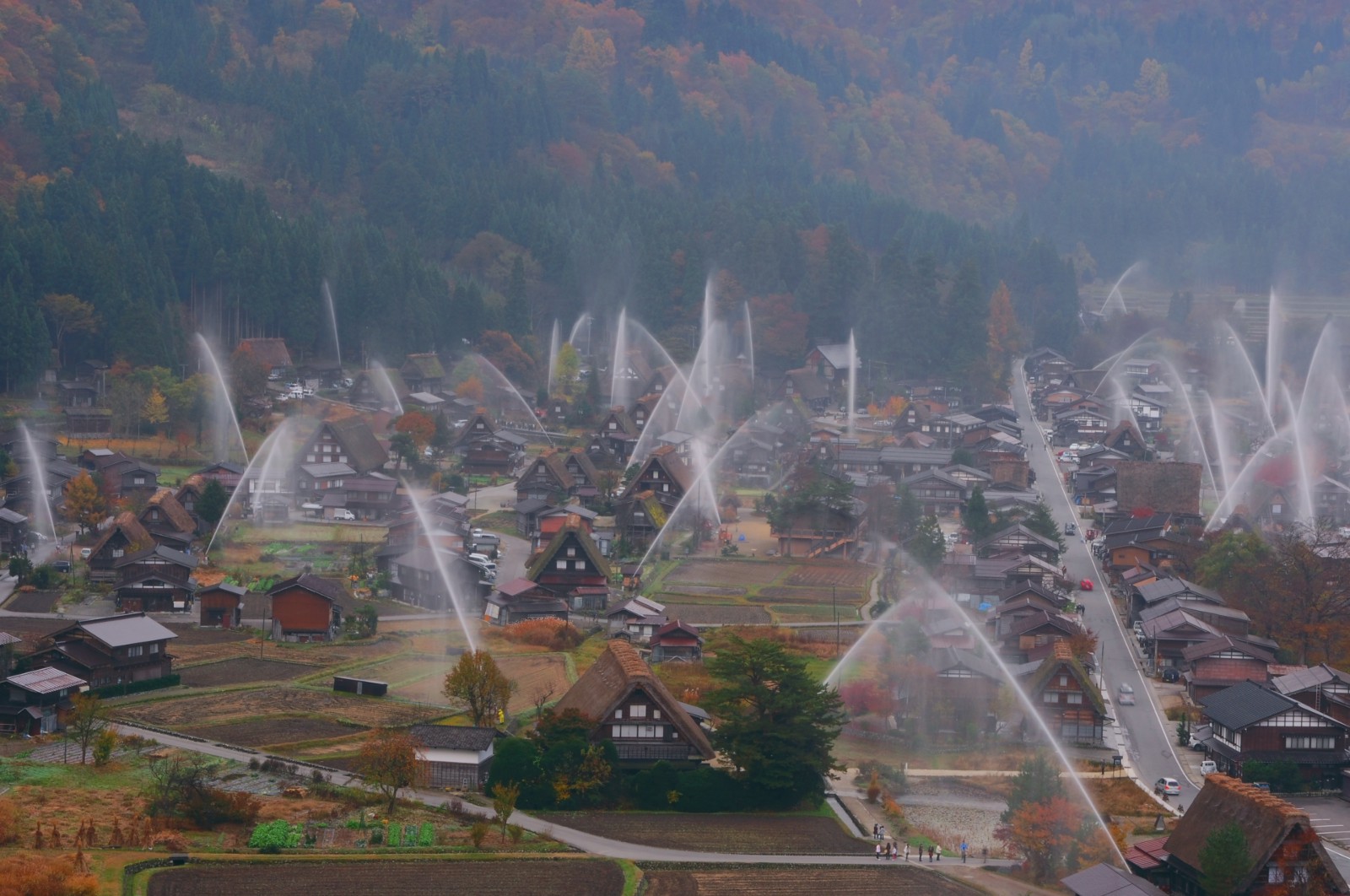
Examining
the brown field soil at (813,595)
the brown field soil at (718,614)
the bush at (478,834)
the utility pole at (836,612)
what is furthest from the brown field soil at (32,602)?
the bush at (478,834)

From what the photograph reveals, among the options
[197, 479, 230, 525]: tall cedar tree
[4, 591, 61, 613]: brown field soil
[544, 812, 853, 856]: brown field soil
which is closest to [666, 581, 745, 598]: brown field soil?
[197, 479, 230, 525]: tall cedar tree

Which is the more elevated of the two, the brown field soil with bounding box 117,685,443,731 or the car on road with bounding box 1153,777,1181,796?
the brown field soil with bounding box 117,685,443,731

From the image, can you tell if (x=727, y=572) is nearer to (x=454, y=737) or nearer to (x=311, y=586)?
(x=311, y=586)

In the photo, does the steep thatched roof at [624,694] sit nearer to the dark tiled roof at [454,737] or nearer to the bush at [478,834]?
the dark tiled roof at [454,737]

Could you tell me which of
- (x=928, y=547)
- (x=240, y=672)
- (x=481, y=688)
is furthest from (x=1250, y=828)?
(x=928, y=547)

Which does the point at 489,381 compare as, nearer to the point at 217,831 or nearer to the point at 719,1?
the point at 217,831

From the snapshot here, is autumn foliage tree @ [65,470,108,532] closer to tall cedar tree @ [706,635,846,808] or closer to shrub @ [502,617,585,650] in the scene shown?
shrub @ [502,617,585,650]
